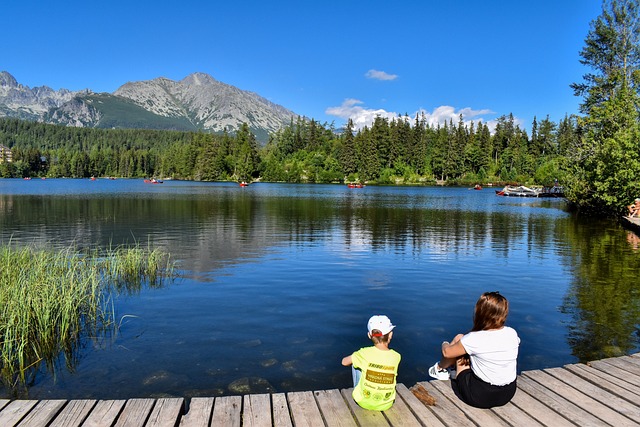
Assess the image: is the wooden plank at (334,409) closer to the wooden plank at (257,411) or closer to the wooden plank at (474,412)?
the wooden plank at (257,411)

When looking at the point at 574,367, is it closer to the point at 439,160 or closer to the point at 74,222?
the point at 74,222

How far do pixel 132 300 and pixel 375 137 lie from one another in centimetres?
15633

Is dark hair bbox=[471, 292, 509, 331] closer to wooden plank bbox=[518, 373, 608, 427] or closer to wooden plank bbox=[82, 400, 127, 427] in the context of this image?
wooden plank bbox=[518, 373, 608, 427]

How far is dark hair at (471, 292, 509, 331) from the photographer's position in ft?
20.2

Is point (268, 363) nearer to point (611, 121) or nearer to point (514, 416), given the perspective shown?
point (514, 416)

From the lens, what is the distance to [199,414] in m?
6.28

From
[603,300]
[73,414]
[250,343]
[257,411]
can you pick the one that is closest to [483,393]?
[257,411]

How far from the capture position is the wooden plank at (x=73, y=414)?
Answer: 5941 millimetres

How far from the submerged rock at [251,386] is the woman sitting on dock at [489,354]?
4.25 meters

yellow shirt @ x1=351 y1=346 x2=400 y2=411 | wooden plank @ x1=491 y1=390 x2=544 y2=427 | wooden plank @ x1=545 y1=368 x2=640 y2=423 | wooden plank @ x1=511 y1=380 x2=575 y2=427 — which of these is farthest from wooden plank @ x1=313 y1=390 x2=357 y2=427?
wooden plank @ x1=545 y1=368 x2=640 y2=423

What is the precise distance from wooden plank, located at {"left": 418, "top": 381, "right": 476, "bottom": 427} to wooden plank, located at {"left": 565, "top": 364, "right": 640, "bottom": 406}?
2.79 meters

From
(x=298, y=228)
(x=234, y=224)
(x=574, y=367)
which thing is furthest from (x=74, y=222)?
Result: (x=574, y=367)

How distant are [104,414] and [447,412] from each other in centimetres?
496

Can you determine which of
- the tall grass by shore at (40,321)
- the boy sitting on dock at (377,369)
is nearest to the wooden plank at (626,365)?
the boy sitting on dock at (377,369)
